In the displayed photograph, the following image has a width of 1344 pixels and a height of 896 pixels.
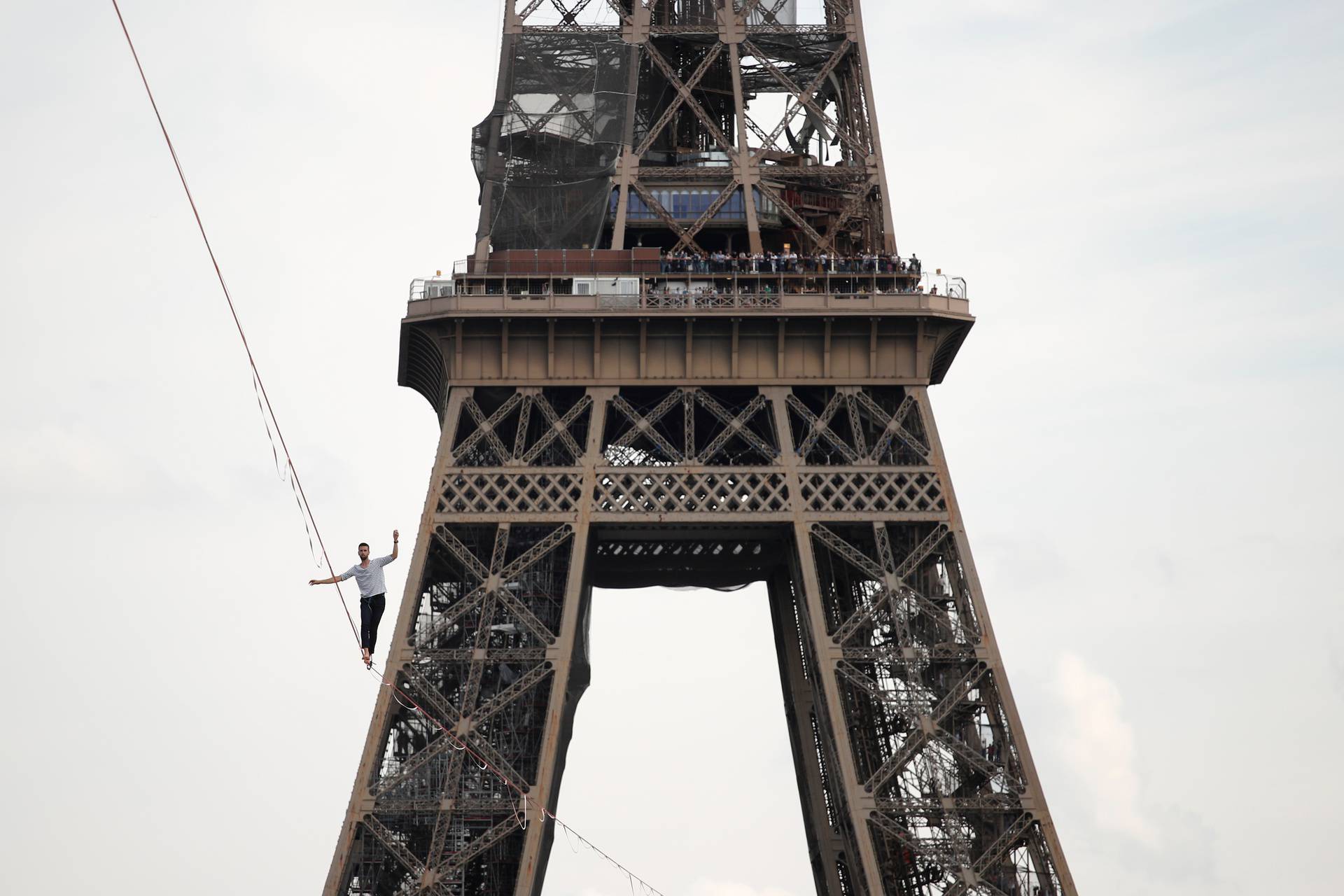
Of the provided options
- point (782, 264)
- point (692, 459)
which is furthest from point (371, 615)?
point (782, 264)

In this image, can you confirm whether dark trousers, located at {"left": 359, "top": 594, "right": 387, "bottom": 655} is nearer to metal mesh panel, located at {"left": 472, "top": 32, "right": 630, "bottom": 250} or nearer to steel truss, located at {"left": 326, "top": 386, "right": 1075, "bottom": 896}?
steel truss, located at {"left": 326, "top": 386, "right": 1075, "bottom": 896}

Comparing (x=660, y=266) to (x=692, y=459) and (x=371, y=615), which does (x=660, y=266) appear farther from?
(x=371, y=615)

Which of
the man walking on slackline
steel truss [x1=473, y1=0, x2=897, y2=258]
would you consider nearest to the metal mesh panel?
steel truss [x1=473, y1=0, x2=897, y2=258]

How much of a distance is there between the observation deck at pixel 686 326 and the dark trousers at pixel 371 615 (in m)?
21.3

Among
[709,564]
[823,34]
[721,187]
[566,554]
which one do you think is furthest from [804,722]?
[823,34]

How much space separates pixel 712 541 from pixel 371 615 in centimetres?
2495

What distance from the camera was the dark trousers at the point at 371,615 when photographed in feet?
107

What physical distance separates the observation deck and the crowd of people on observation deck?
70mm

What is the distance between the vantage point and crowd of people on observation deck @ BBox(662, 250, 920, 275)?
54.9m

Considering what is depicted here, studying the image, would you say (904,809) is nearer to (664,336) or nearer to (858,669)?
(858,669)

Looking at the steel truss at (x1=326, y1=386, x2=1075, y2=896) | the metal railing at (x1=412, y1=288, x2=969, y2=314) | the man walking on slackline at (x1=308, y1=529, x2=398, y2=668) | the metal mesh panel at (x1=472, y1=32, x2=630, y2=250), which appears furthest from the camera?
the metal mesh panel at (x1=472, y1=32, x2=630, y2=250)

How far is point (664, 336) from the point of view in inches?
2140

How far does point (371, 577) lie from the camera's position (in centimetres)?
3259

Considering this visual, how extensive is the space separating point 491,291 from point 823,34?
11.8m
